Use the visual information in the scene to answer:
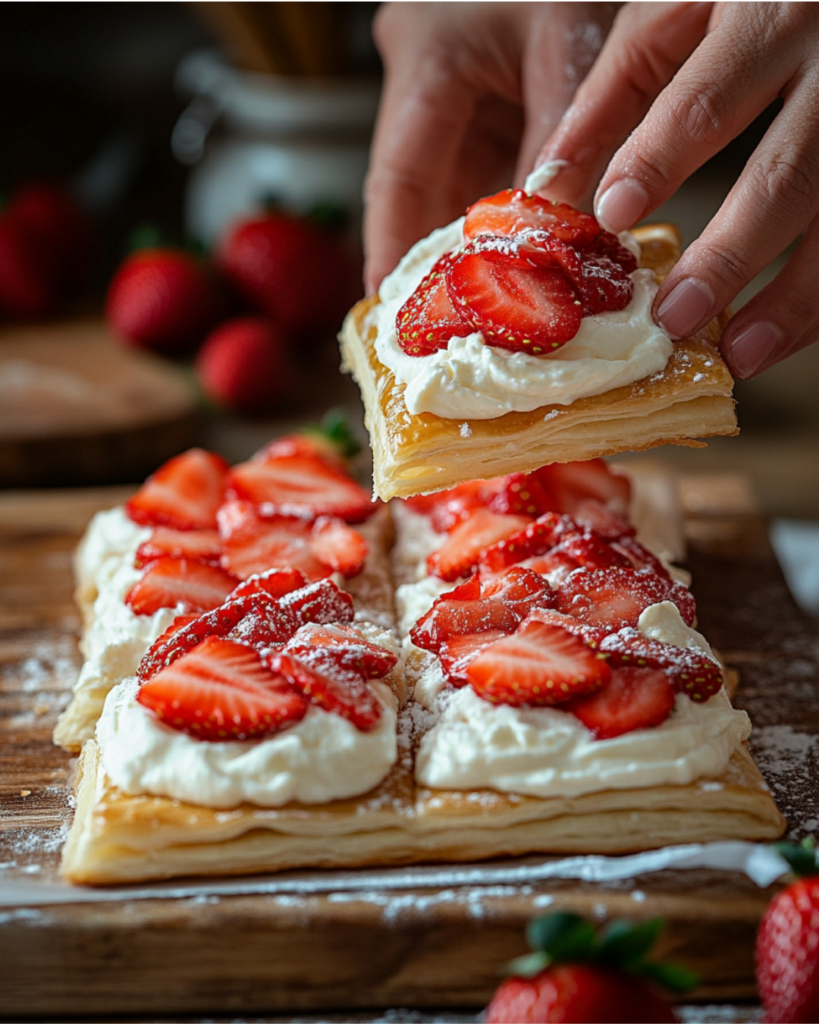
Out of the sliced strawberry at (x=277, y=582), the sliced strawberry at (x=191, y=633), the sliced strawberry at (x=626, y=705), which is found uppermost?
the sliced strawberry at (x=277, y=582)

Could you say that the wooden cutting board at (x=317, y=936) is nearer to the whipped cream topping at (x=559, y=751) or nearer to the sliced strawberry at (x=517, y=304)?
the whipped cream topping at (x=559, y=751)

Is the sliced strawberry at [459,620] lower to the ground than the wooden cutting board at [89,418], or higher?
lower

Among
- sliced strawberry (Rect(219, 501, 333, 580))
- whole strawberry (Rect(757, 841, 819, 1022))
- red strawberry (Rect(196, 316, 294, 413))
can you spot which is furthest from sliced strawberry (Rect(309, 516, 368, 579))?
red strawberry (Rect(196, 316, 294, 413))

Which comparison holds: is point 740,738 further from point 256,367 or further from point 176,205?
point 176,205

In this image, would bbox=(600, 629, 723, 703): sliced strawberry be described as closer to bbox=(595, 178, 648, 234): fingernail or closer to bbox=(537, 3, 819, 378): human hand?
bbox=(537, 3, 819, 378): human hand

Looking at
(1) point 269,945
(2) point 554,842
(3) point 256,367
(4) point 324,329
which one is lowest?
(1) point 269,945

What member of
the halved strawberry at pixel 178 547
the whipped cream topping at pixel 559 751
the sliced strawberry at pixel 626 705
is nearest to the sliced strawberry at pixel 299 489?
the halved strawberry at pixel 178 547

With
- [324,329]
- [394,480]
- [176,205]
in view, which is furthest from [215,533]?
[176,205]

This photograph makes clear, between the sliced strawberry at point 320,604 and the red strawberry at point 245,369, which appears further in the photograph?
the red strawberry at point 245,369
